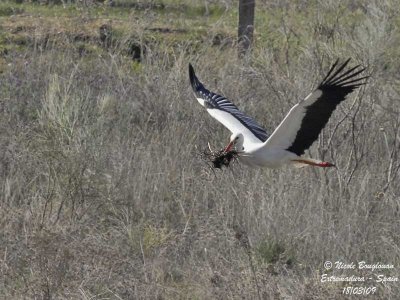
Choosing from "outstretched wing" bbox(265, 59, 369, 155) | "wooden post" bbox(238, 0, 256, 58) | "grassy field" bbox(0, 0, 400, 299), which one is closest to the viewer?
"outstretched wing" bbox(265, 59, 369, 155)

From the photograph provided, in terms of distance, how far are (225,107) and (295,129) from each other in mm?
1237

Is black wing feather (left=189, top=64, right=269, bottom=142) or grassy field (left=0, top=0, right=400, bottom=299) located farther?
black wing feather (left=189, top=64, right=269, bottom=142)

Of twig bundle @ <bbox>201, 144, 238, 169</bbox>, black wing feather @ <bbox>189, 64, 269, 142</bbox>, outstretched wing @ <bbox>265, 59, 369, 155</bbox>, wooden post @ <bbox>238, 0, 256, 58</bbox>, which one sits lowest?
wooden post @ <bbox>238, 0, 256, 58</bbox>

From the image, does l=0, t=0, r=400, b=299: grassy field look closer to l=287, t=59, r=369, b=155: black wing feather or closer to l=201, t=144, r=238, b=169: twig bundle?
l=201, t=144, r=238, b=169: twig bundle

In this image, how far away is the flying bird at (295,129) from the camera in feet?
22.5

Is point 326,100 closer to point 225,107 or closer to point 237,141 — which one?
point 237,141

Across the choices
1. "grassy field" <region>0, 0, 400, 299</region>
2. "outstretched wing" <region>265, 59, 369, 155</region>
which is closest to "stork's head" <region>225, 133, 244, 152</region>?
"outstretched wing" <region>265, 59, 369, 155</region>

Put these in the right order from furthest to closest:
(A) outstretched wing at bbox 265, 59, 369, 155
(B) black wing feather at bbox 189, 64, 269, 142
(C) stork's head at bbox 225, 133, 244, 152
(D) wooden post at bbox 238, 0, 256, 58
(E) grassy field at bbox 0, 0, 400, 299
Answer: (D) wooden post at bbox 238, 0, 256, 58
(B) black wing feather at bbox 189, 64, 269, 142
(C) stork's head at bbox 225, 133, 244, 152
(E) grassy field at bbox 0, 0, 400, 299
(A) outstretched wing at bbox 265, 59, 369, 155

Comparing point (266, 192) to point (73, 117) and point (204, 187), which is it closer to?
point (204, 187)

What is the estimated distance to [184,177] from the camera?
27.4 ft

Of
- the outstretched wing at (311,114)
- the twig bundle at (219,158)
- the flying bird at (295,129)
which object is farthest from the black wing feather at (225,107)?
the twig bundle at (219,158)

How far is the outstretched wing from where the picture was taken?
22.5 ft

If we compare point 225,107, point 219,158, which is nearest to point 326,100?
point 219,158

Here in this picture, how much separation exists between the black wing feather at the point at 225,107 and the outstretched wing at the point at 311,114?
587 mm
